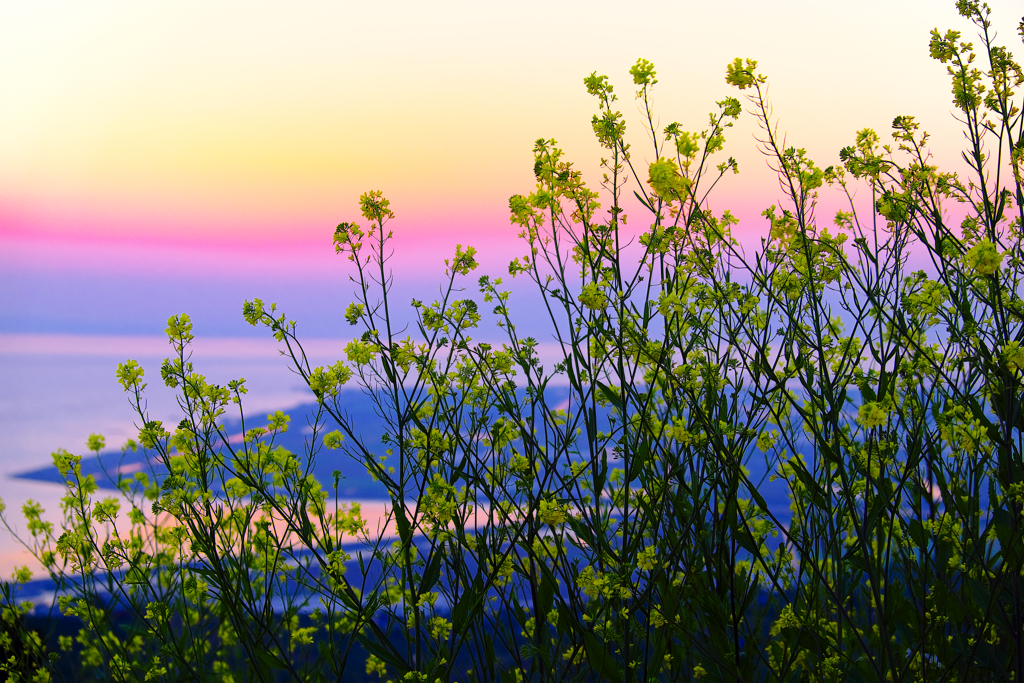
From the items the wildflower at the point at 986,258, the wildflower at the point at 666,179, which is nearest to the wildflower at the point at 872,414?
the wildflower at the point at 986,258

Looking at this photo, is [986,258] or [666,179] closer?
[986,258]

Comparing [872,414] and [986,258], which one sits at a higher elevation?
[986,258]

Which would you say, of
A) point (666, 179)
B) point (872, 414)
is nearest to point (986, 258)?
point (872, 414)

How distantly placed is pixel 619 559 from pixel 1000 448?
1261mm

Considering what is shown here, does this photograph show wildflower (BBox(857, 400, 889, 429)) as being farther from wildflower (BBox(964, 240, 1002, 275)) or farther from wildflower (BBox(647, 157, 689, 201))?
wildflower (BBox(647, 157, 689, 201))

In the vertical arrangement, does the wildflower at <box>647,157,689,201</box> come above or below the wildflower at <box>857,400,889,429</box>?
above

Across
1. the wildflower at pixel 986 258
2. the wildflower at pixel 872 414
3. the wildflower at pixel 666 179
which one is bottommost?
the wildflower at pixel 872 414

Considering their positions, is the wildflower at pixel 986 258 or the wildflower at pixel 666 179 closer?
the wildflower at pixel 986 258

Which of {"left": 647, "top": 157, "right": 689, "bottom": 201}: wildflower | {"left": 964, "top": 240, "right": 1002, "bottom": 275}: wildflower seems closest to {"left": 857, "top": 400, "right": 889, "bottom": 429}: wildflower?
{"left": 964, "top": 240, "right": 1002, "bottom": 275}: wildflower

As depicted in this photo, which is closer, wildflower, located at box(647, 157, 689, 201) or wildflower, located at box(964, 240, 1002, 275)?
wildflower, located at box(964, 240, 1002, 275)

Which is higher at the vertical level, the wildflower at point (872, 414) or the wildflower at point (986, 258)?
the wildflower at point (986, 258)

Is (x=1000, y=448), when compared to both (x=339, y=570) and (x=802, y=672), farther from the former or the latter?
(x=339, y=570)

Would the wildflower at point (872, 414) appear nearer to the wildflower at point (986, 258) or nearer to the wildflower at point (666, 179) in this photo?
the wildflower at point (986, 258)

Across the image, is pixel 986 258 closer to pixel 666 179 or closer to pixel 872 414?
pixel 872 414
